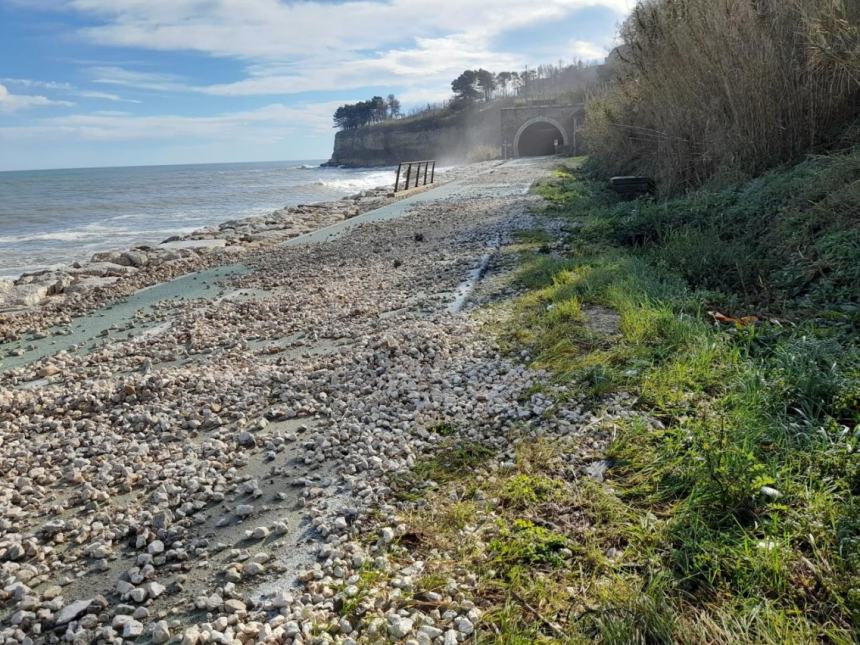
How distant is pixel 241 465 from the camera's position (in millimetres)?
3053

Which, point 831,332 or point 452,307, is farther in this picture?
point 452,307

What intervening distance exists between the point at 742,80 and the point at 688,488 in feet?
22.9

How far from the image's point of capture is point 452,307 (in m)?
5.44

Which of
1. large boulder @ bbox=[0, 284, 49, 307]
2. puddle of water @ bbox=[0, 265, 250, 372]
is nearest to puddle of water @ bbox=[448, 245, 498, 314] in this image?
puddle of water @ bbox=[0, 265, 250, 372]

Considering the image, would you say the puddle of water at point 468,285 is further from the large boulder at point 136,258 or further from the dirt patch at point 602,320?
the large boulder at point 136,258

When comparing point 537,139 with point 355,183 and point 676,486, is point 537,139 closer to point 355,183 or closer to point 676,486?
point 355,183

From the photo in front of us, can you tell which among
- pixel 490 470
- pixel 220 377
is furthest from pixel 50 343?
pixel 490 470

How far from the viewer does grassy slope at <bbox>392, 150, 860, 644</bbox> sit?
177 cm

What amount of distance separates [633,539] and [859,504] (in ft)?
2.47

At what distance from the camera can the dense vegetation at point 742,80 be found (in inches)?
255

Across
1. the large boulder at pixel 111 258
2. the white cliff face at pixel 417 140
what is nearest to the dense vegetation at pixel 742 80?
the large boulder at pixel 111 258

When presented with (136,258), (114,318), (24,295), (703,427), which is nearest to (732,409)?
(703,427)

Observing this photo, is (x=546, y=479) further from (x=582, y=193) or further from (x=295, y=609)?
(x=582, y=193)

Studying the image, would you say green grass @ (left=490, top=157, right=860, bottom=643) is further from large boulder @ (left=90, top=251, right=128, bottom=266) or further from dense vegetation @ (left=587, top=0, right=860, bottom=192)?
large boulder @ (left=90, top=251, right=128, bottom=266)
